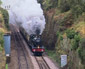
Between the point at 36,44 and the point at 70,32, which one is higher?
the point at 70,32

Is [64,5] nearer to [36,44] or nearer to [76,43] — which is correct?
[36,44]

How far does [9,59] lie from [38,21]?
8.19 metres

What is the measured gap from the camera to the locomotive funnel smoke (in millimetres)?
39188

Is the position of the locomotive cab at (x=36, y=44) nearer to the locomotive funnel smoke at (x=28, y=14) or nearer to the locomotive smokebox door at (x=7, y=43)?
the locomotive funnel smoke at (x=28, y=14)

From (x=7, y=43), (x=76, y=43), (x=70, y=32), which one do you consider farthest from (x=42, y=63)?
(x=76, y=43)

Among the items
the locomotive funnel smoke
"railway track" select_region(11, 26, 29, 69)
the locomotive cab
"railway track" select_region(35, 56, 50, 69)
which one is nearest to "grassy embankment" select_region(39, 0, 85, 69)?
"railway track" select_region(35, 56, 50, 69)

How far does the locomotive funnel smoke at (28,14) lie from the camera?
39.2 meters

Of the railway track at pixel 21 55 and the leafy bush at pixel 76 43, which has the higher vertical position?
the leafy bush at pixel 76 43

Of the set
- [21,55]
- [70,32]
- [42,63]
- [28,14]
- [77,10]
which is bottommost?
[42,63]

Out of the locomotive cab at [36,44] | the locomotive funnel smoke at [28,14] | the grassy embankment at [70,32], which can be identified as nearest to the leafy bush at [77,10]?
the grassy embankment at [70,32]

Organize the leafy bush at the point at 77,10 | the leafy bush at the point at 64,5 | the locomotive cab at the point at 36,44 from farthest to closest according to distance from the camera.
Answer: the leafy bush at the point at 64,5 → the leafy bush at the point at 77,10 → the locomotive cab at the point at 36,44

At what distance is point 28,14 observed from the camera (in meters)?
42.8

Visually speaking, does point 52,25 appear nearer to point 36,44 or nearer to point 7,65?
point 36,44

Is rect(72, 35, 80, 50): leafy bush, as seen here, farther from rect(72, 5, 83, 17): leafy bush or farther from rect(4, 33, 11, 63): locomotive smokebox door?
rect(72, 5, 83, 17): leafy bush
